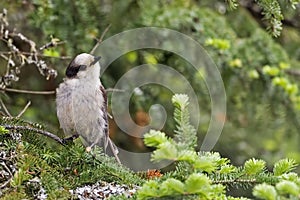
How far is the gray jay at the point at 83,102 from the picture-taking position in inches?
111

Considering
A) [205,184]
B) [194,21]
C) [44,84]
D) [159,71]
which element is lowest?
[205,184]

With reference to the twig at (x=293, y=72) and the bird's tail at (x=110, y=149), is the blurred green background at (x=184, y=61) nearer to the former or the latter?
the twig at (x=293, y=72)

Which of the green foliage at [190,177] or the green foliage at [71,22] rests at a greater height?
the green foliage at [71,22]

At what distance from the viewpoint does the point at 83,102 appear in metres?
2.85

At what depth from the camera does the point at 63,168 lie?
1953 mm

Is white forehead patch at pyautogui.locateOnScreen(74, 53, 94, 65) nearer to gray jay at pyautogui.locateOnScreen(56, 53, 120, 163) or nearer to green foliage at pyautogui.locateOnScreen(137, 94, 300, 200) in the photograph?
gray jay at pyautogui.locateOnScreen(56, 53, 120, 163)

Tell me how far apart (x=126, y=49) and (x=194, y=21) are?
0.47 m

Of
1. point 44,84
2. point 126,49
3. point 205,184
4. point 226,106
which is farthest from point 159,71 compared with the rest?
point 205,184

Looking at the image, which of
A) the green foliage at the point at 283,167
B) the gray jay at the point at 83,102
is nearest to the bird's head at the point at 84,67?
the gray jay at the point at 83,102

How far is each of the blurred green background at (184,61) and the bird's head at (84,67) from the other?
56 centimetres

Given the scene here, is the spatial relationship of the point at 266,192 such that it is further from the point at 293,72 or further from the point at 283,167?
the point at 293,72

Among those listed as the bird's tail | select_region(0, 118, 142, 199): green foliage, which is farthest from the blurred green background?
select_region(0, 118, 142, 199): green foliage

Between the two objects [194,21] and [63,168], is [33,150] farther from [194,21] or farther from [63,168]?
[194,21]

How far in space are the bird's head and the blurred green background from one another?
56cm
